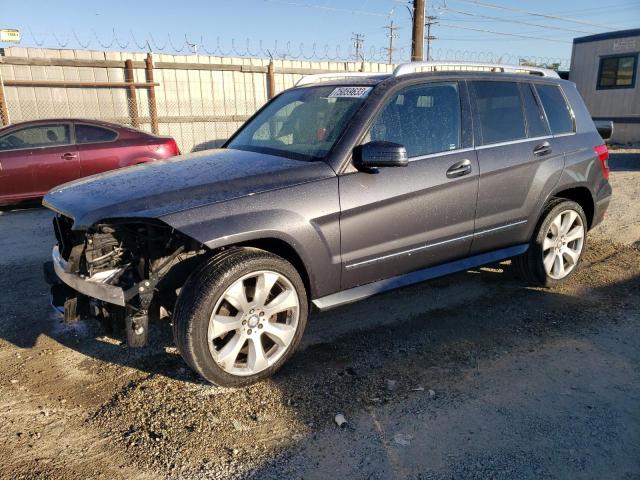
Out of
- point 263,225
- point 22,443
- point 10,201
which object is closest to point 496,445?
point 263,225

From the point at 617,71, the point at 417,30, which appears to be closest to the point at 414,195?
the point at 417,30

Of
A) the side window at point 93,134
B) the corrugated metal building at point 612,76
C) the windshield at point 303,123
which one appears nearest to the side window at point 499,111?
the windshield at point 303,123

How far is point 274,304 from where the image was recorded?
3.20 metres

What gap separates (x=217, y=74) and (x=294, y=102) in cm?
922

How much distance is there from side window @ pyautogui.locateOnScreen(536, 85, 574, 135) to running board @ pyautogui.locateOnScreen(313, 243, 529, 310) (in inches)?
43.5

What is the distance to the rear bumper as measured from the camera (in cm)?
294

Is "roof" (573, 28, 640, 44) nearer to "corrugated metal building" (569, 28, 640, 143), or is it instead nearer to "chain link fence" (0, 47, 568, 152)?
"corrugated metal building" (569, 28, 640, 143)

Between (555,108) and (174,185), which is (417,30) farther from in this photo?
(174,185)

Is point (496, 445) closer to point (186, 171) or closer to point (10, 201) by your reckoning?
point (186, 171)

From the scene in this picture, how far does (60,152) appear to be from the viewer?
321 inches

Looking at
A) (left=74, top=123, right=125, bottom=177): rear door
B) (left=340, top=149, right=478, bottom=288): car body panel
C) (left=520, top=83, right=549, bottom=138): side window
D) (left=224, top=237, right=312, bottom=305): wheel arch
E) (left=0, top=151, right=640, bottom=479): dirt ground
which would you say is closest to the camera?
(left=0, top=151, right=640, bottom=479): dirt ground

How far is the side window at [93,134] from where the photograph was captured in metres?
8.41

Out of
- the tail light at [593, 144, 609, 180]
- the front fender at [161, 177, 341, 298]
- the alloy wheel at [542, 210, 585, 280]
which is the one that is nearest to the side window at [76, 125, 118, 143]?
the front fender at [161, 177, 341, 298]

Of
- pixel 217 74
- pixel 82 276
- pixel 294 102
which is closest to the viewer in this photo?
pixel 82 276
